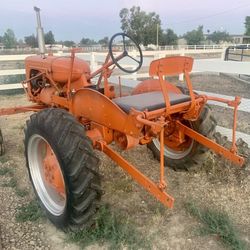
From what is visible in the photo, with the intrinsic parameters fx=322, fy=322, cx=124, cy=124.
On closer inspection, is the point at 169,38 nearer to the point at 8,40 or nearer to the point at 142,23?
the point at 142,23

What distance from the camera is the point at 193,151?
3598 millimetres

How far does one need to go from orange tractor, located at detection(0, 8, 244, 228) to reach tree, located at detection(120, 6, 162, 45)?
54159 millimetres

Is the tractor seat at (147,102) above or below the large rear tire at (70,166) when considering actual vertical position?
above

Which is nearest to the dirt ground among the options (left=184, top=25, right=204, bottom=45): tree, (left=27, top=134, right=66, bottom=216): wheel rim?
(left=27, top=134, right=66, bottom=216): wheel rim

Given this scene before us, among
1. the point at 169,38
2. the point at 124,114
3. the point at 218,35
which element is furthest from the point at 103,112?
the point at 218,35

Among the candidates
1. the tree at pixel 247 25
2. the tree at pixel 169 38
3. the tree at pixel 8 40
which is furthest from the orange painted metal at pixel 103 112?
the tree at pixel 247 25

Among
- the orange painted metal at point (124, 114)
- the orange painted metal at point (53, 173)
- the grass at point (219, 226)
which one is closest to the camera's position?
the orange painted metal at point (124, 114)

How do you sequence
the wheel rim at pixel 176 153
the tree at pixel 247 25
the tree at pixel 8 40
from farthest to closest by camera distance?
the tree at pixel 247 25 → the tree at pixel 8 40 → the wheel rim at pixel 176 153

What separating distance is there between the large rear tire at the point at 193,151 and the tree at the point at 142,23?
2127 inches

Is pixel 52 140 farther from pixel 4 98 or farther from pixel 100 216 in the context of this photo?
pixel 4 98

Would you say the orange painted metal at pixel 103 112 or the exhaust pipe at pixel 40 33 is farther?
the exhaust pipe at pixel 40 33

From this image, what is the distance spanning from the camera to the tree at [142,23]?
56.3 meters

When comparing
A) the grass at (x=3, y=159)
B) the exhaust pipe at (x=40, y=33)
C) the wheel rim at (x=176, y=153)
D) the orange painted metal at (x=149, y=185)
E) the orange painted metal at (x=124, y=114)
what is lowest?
the grass at (x=3, y=159)

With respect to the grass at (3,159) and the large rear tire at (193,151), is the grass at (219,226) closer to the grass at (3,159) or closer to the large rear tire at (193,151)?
the large rear tire at (193,151)
